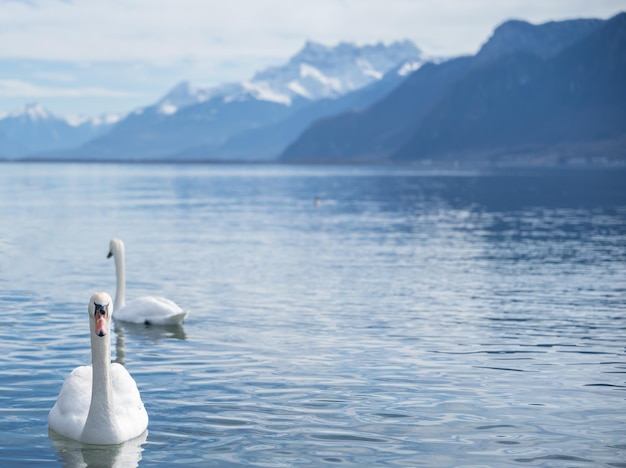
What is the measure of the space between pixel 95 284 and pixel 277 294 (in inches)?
316

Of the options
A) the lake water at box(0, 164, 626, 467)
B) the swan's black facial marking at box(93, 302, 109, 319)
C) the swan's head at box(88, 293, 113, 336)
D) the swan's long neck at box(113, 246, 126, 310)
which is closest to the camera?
the swan's head at box(88, 293, 113, 336)

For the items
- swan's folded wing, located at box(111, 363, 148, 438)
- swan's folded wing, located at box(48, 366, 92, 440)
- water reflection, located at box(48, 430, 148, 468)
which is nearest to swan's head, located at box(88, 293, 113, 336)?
swan's folded wing, located at box(111, 363, 148, 438)

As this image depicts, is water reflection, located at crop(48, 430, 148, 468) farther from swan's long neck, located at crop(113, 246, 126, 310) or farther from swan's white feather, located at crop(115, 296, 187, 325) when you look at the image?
swan's long neck, located at crop(113, 246, 126, 310)

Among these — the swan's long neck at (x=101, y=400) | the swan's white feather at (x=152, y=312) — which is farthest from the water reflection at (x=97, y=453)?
the swan's white feather at (x=152, y=312)

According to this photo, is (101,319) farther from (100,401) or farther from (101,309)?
(100,401)

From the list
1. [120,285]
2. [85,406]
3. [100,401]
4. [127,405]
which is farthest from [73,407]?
[120,285]

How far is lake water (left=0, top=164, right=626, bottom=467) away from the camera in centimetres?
1748

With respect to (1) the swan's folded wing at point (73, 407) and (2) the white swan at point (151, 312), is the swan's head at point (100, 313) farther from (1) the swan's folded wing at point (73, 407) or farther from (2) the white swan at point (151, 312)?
(2) the white swan at point (151, 312)

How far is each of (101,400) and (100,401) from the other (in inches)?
1.3

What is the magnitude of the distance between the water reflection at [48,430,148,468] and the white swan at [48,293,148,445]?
0.23 meters

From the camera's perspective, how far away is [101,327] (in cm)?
1548

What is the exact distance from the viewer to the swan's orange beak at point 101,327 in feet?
50.5

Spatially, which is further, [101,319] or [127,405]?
[127,405]

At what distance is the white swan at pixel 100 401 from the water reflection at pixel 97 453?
0.23 m
